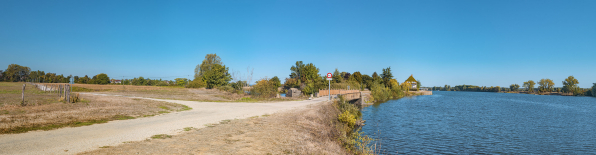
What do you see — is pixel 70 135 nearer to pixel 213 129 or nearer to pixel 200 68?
pixel 213 129

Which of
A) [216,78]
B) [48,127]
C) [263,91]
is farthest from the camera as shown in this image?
[216,78]

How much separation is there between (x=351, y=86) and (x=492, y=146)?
150 feet

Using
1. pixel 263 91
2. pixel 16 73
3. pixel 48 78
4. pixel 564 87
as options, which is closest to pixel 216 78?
pixel 263 91

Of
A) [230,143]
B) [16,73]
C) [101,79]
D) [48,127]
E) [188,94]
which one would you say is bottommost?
[230,143]

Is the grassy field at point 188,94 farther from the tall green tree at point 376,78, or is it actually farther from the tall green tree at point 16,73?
the tall green tree at point 16,73

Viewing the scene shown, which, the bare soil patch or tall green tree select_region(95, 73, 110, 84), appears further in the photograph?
tall green tree select_region(95, 73, 110, 84)

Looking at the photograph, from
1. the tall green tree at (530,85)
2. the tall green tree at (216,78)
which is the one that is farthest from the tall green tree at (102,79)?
the tall green tree at (530,85)

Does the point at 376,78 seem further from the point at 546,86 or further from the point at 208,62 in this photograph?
the point at 546,86

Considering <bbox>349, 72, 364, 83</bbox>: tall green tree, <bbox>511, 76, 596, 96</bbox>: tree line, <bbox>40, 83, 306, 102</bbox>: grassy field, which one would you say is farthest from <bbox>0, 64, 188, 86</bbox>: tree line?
<bbox>511, 76, 596, 96</bbox>: tree line

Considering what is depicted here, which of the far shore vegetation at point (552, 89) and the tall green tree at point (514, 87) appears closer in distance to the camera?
the far shore vegetation at point (552, 89)

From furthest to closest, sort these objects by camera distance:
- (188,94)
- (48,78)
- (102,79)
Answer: (48,78)
(102,79)
(188,94)

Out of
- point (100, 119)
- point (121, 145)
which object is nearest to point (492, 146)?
point (121, 145)

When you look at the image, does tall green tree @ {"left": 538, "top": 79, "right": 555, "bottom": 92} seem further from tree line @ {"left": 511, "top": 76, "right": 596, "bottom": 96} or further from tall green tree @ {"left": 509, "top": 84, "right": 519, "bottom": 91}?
tall green tree @ {"left": 509, "top": 84, "right": 519, "bottom": 91}

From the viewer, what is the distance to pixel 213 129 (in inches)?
399
